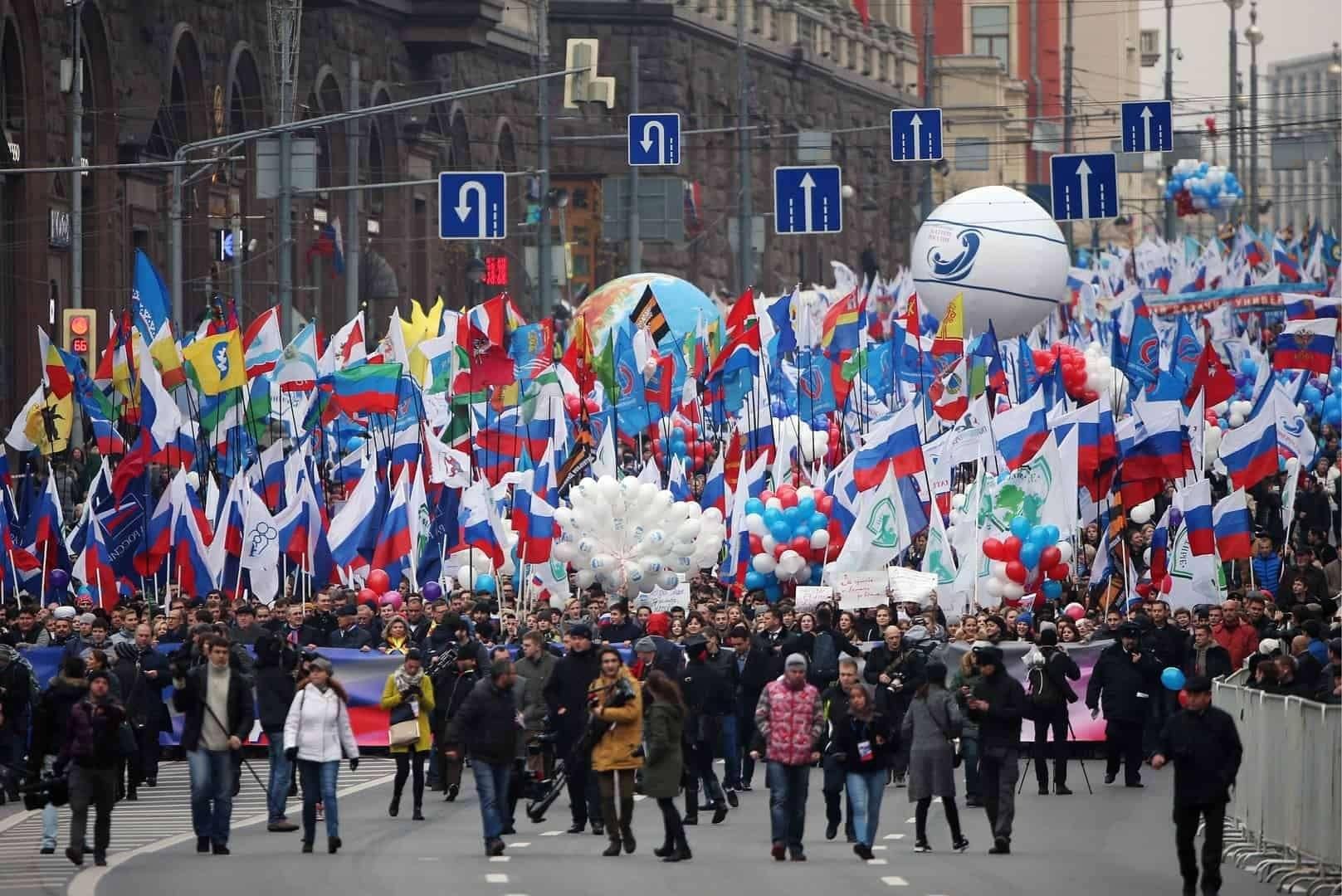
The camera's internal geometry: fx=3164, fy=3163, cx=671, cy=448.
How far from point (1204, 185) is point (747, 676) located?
53144mm

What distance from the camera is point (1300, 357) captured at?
40125mm

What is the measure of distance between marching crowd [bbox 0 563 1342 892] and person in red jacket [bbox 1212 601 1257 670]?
0.01 metres

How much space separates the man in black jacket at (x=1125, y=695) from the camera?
2252 cm

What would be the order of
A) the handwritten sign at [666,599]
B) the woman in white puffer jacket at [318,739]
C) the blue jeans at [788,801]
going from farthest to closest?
1. the handwritten sign at [666,599]
2. the woman in white puffer jacket at [318,739]
3. the blue jeans at [788,801]

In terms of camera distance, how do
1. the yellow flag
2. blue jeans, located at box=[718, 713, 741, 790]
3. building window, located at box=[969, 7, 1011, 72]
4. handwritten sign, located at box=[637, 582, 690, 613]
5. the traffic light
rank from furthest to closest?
building window, located at box=[969, 7, 1011, 72]
the traffic light
the yellow flag
handwritten sign, located at box=[637, 582, 690, 613]
blue jeans, located at box=[718, 713, 741, 790]

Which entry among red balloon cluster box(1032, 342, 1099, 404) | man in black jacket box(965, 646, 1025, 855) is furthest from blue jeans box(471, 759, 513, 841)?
red balloon cluster box(1032, 342, 1099, 404)

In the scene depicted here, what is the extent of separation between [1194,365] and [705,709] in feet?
60.7

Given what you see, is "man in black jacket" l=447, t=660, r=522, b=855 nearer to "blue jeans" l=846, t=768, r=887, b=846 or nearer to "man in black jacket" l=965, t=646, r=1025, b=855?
"blue jeans" l=846, t=768, r=887, b=846

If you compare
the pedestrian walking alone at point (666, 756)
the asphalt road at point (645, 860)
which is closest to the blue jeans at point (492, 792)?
the asphalt road at point (645, 860)

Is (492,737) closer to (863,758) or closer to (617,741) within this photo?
(617,741)

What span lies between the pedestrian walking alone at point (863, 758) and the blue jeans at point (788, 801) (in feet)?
1.18

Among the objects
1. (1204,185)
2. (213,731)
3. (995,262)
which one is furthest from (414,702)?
(1204,185)

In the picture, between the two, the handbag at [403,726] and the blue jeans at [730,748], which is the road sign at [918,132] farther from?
the handbag at [403,726]

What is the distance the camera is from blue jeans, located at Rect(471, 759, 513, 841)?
59.8 ft
